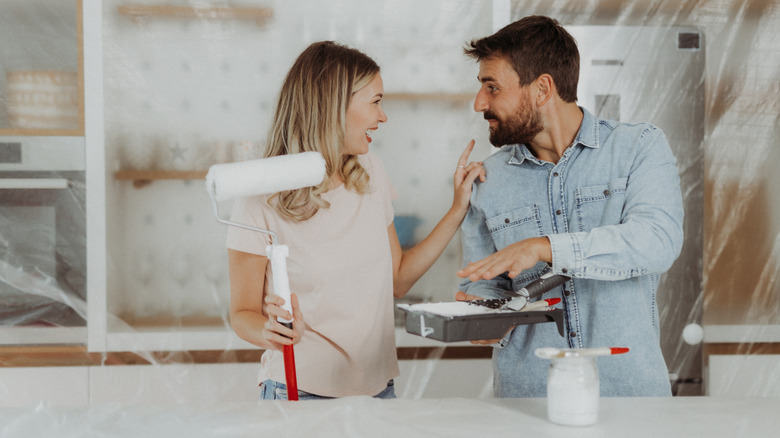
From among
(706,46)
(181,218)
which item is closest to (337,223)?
(181,218)

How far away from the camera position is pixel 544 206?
45.8 inches

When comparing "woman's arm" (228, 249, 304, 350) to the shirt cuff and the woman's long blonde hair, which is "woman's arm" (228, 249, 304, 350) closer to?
the woman's long blonde hair

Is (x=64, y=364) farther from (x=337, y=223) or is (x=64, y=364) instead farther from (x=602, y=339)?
(x=602, y=339)

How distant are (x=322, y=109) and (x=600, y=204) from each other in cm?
48

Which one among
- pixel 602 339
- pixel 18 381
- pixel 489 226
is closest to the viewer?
pixel 602 339

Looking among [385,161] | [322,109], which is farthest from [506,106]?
[385,161]

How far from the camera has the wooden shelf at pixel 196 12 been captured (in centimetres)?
177

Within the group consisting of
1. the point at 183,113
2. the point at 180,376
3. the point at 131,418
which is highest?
the point at 183,113

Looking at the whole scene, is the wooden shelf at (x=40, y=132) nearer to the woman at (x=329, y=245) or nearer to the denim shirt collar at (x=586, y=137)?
the woman at (x=329, y=245)

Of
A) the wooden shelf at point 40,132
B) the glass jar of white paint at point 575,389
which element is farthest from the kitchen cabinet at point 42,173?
the glass jar of white paint at point 575,389

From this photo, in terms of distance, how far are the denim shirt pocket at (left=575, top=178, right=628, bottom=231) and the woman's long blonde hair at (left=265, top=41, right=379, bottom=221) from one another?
1.17 feet

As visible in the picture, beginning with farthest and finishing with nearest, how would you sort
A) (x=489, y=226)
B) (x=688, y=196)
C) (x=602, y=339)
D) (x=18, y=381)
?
1. (x=688, y=196)
2. (x=18, y=381)
3. (x=489, y=226)
4. (x=602, y=339)

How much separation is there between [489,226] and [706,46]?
1.04 m

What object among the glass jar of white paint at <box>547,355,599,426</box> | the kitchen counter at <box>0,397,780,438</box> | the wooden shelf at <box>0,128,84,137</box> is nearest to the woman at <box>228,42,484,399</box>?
the kitchen counter at <box>0,397,780,438</box>
